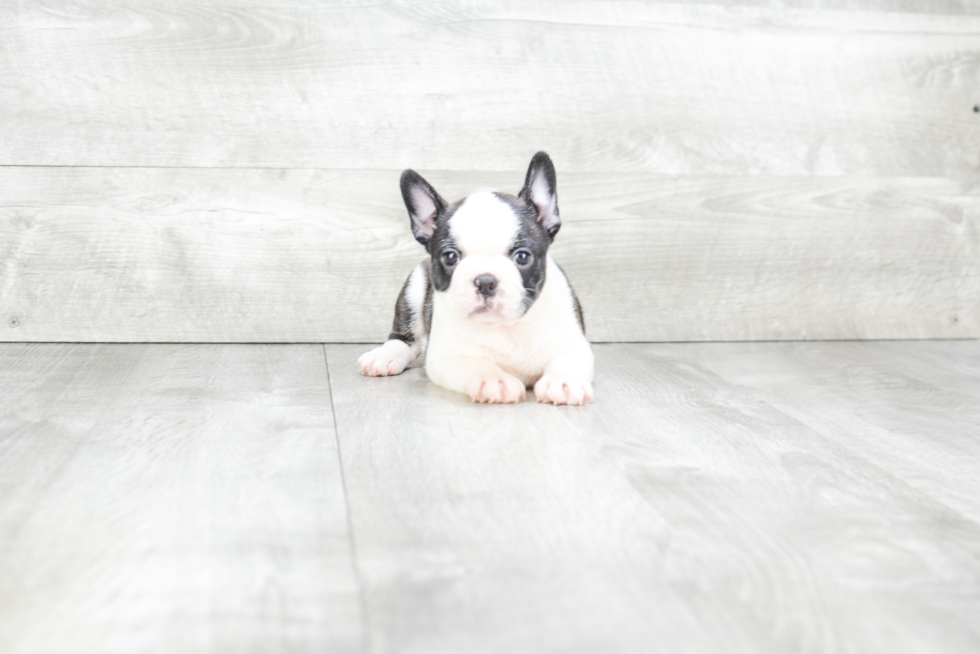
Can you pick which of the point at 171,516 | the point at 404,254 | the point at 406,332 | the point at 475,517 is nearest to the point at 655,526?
the point at 475,517

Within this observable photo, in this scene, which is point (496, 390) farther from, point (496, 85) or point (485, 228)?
point (496, 85)

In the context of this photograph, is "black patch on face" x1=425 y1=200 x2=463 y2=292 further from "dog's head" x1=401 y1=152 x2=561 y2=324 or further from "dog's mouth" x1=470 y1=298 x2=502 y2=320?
"dog's mouth" x1=470 y1=298 x2=502 y2=320

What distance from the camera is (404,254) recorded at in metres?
2.86

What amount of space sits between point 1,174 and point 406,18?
1221 millimetres

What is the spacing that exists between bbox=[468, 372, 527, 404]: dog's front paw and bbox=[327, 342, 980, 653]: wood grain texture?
36 millimetres

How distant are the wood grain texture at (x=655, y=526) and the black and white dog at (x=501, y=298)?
0.08 metres

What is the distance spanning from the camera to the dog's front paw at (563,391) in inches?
82.8

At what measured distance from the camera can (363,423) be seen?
194cm

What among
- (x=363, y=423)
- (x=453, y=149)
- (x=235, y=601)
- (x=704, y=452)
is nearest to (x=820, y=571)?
(x=704, y=452)

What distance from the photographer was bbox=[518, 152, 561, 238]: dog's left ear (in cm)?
218

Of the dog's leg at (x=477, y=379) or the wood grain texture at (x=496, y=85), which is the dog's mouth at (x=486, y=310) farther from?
the wood grain texture at (x=496, y=85)

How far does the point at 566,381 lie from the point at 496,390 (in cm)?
16

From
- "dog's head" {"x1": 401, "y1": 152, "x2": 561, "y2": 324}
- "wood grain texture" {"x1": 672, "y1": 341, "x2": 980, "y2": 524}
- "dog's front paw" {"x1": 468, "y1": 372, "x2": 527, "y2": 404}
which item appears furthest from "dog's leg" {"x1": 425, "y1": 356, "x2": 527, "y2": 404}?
"wood grain texture" {"x1": 672, "y1": 341, "x2": 980, "y2": 524}

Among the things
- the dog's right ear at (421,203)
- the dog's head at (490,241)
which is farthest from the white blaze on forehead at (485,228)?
the dog's right ear at (421,203)
